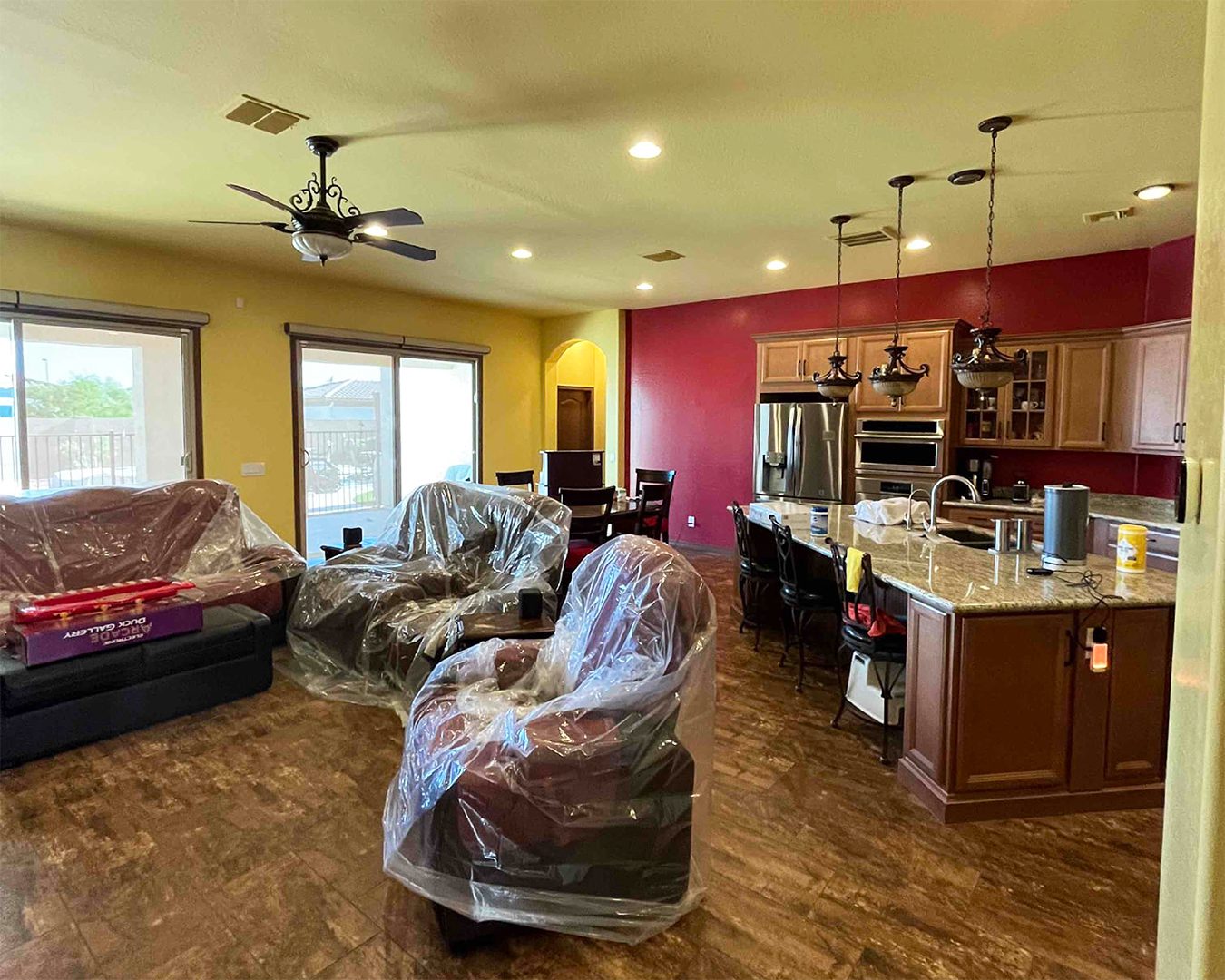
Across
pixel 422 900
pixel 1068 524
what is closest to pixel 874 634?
pixel 1068 524

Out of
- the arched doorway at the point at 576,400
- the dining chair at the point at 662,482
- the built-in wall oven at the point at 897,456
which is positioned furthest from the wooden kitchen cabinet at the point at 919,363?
the arched doorway at the point at 576,400

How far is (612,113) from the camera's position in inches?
115

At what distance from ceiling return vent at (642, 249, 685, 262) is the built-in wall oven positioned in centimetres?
213

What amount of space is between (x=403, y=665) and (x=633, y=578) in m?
1.98

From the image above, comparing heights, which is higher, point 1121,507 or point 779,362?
point 779,362

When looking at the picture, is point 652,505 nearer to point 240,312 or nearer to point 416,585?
point 416,585

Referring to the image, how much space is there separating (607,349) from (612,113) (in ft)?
17.1

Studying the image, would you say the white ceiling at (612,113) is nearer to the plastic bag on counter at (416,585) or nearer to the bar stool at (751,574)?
the plastic bag on counter at (416,585)

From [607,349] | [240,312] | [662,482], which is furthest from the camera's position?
[607,349]

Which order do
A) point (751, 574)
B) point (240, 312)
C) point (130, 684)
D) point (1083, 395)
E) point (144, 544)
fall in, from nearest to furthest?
1. point (130, 684)
2. point (144, 544)
3. point (751, 574)
4. point (1083, 395)
5. point (240, 312)

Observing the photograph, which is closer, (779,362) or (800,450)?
(800,450)

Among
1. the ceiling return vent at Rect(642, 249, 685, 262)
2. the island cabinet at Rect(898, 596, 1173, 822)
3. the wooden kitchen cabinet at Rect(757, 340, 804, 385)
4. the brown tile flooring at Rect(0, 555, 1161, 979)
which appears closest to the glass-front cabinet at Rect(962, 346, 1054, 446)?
the wooden kitchen cabinet at Rect(757, 340, 804, 385)

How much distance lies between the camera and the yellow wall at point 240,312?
16.1 feet

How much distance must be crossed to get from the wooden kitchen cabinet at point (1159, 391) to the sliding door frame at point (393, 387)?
6071 millimetres
